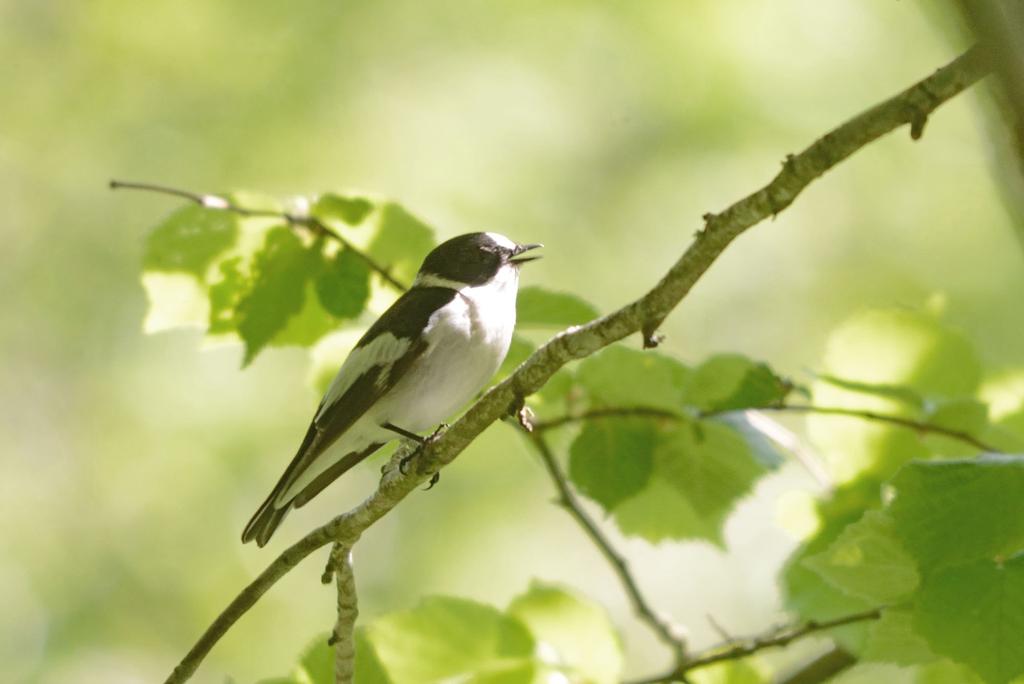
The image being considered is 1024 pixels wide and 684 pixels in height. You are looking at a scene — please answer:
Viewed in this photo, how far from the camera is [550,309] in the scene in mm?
2994

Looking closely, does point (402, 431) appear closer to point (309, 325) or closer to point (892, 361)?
point (309, 325)

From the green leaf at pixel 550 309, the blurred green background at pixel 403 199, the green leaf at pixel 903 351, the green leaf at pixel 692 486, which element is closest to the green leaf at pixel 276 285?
the green leaf at pixel 550 309

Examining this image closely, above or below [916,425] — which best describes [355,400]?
above

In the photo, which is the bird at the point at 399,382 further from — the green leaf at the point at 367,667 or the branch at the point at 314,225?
the green leaf at the point at 367,667

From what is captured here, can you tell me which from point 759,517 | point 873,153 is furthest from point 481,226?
point 873,153

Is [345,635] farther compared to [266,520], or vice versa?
[266,520]

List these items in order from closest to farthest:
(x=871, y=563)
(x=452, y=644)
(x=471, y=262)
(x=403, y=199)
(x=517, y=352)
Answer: (x=871, y=563) < (x=452, y=644) < (x=517, y=352) < (x=471, y=262) < (x=403, y=199)

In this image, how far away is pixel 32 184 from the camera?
10883 millimetres

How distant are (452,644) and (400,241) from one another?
4.08 ft

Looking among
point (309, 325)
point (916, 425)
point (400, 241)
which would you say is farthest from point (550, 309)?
point (916, 425)

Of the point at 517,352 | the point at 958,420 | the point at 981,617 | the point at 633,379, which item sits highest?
the point at 517,352

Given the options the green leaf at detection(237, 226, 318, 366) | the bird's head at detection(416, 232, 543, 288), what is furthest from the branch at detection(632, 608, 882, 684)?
the bird's head at detection(416, 232, 543, 288)

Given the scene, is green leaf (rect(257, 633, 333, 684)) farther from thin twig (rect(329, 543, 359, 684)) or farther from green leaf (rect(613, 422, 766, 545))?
green leaf (rect(613, 422, 766, 545))

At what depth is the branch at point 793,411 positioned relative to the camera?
9.32ft
